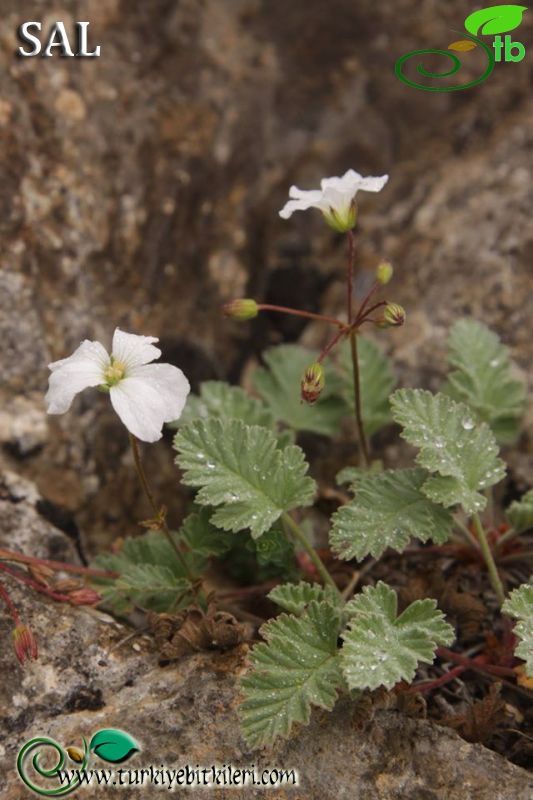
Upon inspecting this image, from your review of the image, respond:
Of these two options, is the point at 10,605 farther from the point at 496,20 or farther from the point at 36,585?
the point at 496,20

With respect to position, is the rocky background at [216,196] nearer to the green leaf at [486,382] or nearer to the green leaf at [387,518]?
the green leaf at [486,382]

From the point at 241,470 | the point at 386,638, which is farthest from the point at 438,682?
the point at 241,470

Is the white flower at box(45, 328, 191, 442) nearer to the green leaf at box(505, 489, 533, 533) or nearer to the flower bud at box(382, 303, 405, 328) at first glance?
the flower bud at box(382, 303, 405, 328)

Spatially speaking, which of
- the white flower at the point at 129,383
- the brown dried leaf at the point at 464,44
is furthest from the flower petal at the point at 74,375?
the brown dried leaf at the point at 464,44

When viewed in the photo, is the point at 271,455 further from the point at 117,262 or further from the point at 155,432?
the point at 117,262

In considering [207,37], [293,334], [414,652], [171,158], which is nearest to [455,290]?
[293,334]

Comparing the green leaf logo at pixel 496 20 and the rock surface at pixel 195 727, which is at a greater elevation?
the green leaf logo at pixel 496 20
